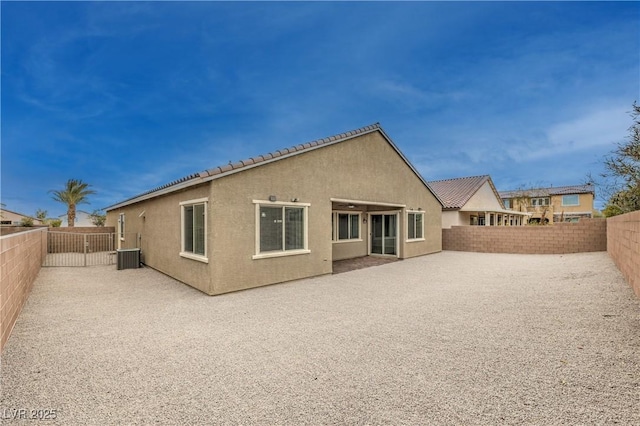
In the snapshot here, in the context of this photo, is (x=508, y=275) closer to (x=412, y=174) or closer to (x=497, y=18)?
(x=412, y=174)

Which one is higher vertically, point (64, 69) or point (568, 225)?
point (64, 69)

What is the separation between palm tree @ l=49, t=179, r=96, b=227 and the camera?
29141 millimetres

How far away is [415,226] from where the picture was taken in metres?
17.0

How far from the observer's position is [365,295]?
8266mm

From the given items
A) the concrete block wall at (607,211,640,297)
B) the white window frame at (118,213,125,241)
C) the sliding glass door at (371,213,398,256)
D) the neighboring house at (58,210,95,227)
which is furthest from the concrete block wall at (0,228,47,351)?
the neighboring house at (58,210,95,227)

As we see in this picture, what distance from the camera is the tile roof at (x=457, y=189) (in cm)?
2356

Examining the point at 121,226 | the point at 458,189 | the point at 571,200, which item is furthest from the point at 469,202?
the point at 571,200

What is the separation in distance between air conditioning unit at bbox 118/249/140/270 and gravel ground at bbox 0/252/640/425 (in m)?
4.23

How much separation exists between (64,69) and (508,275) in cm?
2968

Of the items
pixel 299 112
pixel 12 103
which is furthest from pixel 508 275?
pixel 12 103

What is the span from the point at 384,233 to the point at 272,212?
9036 millimetres

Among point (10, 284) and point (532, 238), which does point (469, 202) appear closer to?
point (532, 238)

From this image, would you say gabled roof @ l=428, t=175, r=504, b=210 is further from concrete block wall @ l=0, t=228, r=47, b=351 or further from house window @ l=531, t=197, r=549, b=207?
concrete block wall @ l=0, t=228, r=47, b=351

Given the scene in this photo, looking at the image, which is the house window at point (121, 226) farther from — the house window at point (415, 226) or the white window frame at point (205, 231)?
the house window at point (415, 226)
